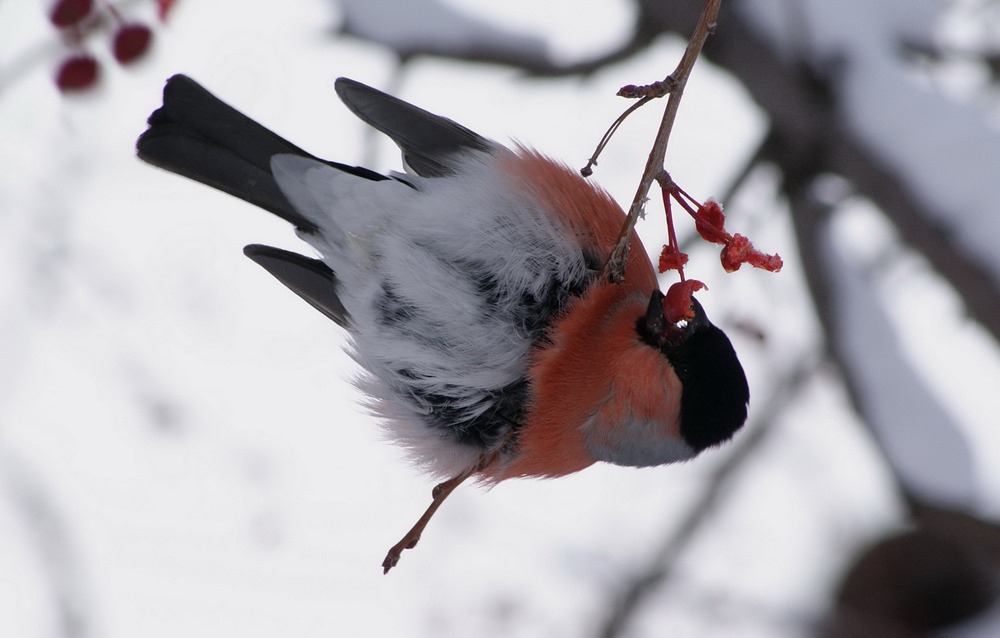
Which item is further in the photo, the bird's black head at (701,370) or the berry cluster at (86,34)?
the berry cluster at (86,34)

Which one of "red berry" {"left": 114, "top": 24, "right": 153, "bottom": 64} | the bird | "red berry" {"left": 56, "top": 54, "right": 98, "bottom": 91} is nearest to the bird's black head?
the bird

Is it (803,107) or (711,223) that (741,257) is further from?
(803,107)

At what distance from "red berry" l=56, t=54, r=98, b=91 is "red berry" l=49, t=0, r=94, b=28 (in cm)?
15

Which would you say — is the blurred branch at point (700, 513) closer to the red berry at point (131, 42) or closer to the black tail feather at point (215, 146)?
the black tail feather at point (215, 146)

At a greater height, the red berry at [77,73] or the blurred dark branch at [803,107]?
the blurred dark branch at [803,107]

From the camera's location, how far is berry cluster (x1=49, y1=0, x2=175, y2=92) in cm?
183

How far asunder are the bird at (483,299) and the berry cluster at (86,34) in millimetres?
251

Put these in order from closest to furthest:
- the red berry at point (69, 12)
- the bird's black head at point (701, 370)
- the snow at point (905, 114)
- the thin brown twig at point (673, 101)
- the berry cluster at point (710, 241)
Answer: the thin brown twig at point (673, 101) → the berry cluster at point (710, 241) → the bird's black head at point (701, 370) → the red berry at point (69, 12) → the snow at point (905, 114)

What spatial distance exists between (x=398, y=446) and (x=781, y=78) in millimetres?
1516

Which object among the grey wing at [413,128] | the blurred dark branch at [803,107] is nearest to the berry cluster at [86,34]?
the grey wing at [413,128]

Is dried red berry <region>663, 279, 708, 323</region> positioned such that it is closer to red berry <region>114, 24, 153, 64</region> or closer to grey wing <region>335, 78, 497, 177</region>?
grey wing <region>335, 78, 497, 177</region>

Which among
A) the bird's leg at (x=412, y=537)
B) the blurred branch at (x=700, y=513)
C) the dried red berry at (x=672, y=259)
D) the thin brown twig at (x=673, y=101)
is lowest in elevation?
the blurred branch at (x=700, y=513)

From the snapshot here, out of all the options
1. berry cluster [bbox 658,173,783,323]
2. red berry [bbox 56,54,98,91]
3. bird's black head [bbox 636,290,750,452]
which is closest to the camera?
berry cluster [bbox 658,173,783,323]

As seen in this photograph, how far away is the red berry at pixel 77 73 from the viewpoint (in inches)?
77.4
